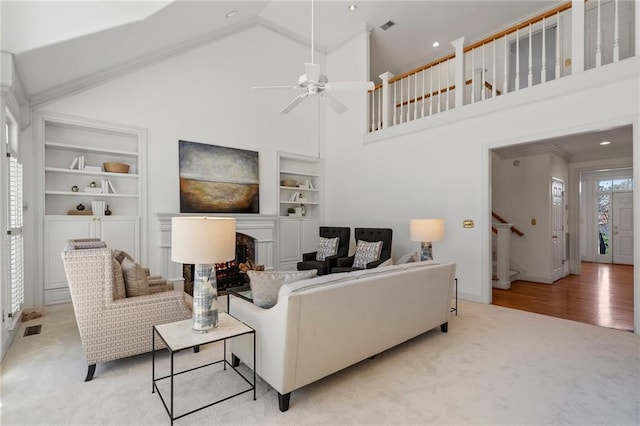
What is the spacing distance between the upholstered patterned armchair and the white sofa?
2.33 ft

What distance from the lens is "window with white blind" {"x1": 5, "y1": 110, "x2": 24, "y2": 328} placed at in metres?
3.00

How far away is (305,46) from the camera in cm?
669

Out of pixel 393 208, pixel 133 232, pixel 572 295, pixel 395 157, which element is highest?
pixel 395 157

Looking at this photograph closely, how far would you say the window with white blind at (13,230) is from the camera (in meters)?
3.00

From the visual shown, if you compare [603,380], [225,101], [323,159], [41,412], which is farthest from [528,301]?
[225,101]

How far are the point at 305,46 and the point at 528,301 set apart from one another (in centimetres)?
622

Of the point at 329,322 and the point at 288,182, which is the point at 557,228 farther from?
the point at 329,322

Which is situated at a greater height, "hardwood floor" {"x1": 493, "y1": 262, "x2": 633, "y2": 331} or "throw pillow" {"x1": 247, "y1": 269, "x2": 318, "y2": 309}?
"throw pillow" {"x1": 247, "y1": 269, "x2": 318, "y2": 309}

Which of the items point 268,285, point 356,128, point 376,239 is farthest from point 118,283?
point 356,128

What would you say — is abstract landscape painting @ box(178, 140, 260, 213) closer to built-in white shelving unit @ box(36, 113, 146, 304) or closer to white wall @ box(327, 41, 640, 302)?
built-in white shelving unit @ box(36, 113, 146, 304)

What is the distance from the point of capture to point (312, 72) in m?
3.00

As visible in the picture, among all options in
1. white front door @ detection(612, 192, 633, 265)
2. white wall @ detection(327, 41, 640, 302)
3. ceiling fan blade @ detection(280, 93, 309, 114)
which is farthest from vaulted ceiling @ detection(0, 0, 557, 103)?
white front door @ detection(612, 192, 633, 265)

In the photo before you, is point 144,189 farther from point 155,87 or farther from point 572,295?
point 572,295

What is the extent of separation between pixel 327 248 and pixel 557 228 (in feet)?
14.9
